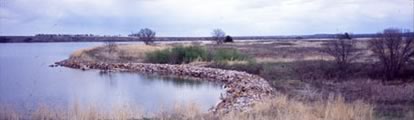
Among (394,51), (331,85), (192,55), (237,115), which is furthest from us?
(192,55)

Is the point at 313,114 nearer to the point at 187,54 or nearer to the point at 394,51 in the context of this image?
the point at 394,51

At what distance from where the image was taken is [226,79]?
92.1 feet

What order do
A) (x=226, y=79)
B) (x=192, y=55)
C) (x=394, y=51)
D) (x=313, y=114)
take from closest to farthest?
(x=313, y=114), (x=394, y=51), (x=226, y=79), (x=192, y=55)

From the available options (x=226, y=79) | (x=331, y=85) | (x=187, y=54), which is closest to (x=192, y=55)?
(x=187, y=54)

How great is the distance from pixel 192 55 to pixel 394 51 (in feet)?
68.1

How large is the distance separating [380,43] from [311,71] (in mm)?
4242

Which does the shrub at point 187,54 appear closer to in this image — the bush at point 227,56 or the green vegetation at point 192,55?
the green vegetation at point 192,55

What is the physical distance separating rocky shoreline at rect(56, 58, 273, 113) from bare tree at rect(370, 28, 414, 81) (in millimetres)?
5325

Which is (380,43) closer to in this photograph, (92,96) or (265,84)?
(265,84)

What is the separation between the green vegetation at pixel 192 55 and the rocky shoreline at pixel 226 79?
319 cm

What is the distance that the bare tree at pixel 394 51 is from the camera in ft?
70.4

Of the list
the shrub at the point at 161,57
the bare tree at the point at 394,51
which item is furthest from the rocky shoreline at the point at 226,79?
the bare tree at the point at 394,51

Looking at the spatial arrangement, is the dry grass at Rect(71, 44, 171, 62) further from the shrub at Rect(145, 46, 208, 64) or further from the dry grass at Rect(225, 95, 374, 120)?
the dry grass at Rect(225, 95, 374, 120)

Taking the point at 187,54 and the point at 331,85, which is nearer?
the point at 331,85
